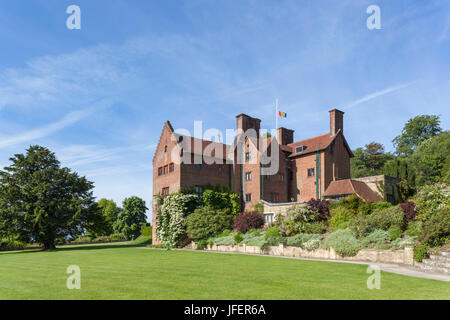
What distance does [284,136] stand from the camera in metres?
45.0

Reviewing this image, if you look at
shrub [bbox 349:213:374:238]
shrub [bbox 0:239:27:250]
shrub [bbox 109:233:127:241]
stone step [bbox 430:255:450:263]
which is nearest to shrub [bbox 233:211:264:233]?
shrub [bbox 349:213:374:238]

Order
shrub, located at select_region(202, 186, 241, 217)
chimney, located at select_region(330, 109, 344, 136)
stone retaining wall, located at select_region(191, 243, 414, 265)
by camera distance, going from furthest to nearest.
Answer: chimney, located at select_region(330, 109, 344, 136)
shrub, located at select_region(202, 186, 241, 217)
stone retaining wall, located at select_region(191, 243, 414, 265)

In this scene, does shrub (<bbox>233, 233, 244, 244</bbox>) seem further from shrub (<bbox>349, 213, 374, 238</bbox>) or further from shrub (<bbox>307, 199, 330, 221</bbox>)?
shrub (<bbox>349, 213, 374, 238</bbox>)

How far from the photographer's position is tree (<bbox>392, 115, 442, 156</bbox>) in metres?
66.6

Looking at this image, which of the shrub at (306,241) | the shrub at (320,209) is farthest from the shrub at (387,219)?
the shrub at (320,209)

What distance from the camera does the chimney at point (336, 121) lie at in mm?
39531

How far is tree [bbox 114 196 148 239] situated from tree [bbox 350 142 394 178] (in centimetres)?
4193

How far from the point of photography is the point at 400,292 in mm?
8977

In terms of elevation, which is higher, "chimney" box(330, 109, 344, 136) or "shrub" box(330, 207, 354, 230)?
"chimney" box(330, 109, 344, 136)

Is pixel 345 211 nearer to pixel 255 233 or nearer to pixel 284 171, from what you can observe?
pixel 255 233

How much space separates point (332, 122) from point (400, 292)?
107ft

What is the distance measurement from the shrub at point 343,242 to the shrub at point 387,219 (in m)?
1.54
